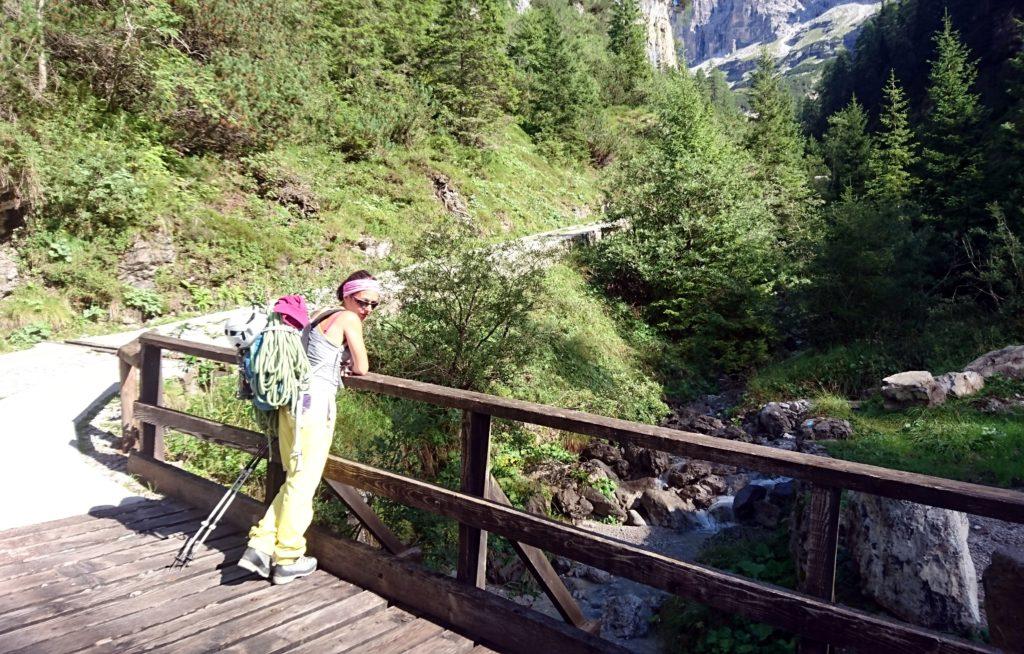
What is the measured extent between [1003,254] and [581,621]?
2059 centimetres

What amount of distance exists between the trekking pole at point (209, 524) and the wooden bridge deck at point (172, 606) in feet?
0.21

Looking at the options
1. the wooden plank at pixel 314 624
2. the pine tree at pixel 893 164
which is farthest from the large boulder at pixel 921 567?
the pine tree at pixel 893 164

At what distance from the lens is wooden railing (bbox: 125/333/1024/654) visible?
7.27ft

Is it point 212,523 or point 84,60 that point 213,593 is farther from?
point 84,60

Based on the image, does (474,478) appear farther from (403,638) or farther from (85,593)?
(85,593)

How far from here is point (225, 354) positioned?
15.2ft

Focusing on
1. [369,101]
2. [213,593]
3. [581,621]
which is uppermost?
[369,101]

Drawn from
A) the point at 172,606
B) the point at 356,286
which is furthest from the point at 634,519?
the point at 172,606

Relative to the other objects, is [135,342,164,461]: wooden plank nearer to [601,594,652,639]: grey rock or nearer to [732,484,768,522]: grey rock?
[601,594,652,639]: grey rock

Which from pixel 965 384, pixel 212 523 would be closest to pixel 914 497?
pixel 212 523

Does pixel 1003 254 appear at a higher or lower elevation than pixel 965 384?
higher

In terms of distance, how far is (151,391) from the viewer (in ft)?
18.4

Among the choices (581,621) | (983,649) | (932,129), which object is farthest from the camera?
(932,129)

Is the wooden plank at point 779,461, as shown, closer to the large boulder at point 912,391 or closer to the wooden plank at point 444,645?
the wooden plank at point 444,645
